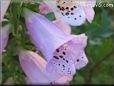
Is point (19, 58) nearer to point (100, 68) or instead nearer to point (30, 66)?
point (30, 66)

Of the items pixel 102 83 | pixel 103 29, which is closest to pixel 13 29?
pixel 103 29

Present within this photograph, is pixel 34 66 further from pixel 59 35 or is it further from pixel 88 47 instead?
pixel 88 47

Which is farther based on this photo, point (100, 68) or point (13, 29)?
point (100, 68)

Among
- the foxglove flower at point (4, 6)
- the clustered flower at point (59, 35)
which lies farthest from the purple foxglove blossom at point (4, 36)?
the foxglove flower at point (4, 6)

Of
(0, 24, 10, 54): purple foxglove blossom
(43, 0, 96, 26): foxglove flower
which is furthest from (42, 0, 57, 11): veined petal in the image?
(0, 24, 10, 54): purple foxglove blossom

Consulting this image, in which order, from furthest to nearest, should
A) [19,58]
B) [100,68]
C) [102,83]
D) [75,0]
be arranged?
[102,83], [100,68], [19,58], [75,0]

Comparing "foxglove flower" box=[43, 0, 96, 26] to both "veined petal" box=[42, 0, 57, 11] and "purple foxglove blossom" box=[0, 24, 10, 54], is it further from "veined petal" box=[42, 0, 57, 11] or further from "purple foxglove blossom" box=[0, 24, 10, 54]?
"purple foxglove blossom" box=[0, 24, 10, 54]

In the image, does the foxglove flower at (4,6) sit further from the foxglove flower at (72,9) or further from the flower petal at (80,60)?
the flower petal at (80,60)

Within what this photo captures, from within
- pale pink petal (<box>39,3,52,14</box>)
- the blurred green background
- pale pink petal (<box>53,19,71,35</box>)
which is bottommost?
the blurred green background
